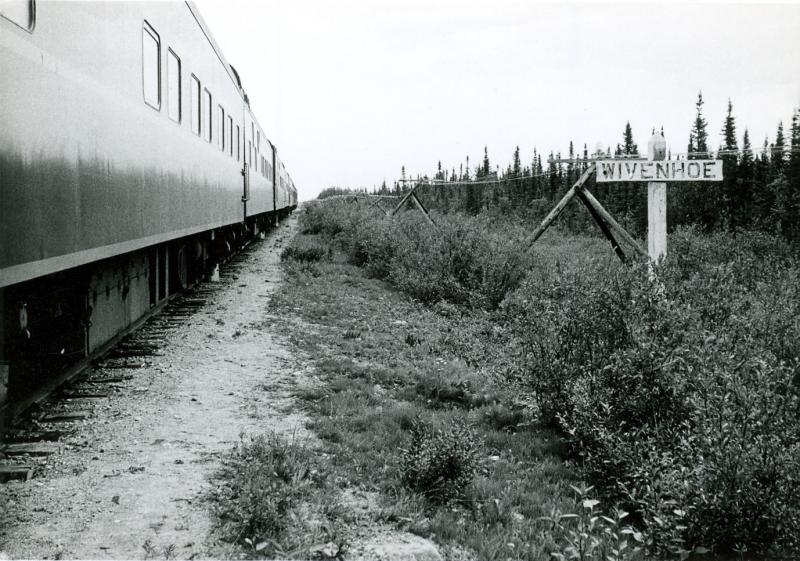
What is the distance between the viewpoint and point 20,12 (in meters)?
3.57

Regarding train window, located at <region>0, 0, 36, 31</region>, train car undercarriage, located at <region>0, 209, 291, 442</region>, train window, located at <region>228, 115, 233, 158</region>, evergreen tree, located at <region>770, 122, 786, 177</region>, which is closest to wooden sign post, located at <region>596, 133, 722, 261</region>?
train car undercarriage, located at <region>0, 209, 291, 442</region>

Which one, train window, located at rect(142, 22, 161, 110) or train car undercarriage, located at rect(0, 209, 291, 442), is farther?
train window, located at rect(142, 22, 161, 110)

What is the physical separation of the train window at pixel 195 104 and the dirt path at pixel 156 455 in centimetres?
266

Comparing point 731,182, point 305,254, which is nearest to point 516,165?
point 731,182

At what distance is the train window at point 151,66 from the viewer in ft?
20.1

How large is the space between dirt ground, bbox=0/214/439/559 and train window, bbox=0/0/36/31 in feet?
7.88

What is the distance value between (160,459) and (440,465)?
170 centimetres

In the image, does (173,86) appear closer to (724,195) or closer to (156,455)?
(156,455)

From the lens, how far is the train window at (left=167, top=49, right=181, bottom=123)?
7.18 m

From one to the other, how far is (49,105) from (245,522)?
2508mm

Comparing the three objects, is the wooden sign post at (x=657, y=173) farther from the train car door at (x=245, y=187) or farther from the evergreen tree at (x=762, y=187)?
the evergreen tree at (x=762, y=187)

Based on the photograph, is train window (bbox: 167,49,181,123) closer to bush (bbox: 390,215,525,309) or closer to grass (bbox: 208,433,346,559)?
grass (bbox: 208,433,346,559)

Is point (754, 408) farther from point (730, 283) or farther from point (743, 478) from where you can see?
point (730, 283)

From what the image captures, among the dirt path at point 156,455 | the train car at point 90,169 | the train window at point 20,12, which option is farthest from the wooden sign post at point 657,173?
the train window at point 20,12
